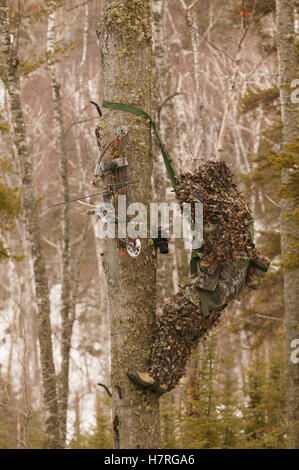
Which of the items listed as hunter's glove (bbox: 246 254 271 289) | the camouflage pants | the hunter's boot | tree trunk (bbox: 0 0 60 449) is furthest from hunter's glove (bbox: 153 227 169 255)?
tree trunk (bbox: 0 0 60 449)

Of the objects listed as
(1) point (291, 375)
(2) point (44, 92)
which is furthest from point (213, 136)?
(1) point (291, 375)

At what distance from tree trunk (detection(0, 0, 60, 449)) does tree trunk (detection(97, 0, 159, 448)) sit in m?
3.10

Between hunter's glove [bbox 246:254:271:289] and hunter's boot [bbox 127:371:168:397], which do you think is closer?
hunter's boot [bbox 127:371:168:397]

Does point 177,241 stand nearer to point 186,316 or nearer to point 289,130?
point 289,130

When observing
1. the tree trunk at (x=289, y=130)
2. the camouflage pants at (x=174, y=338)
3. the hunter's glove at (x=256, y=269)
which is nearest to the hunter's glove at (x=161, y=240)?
the camouflage pants at (x=174, y=338)

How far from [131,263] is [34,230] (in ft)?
11.5

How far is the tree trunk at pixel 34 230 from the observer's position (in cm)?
632

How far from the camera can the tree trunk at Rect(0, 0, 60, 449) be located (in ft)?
20.7

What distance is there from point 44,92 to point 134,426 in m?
17.3

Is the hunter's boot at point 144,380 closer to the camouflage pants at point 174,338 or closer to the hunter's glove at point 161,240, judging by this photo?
the camouflage pants at point 174,338

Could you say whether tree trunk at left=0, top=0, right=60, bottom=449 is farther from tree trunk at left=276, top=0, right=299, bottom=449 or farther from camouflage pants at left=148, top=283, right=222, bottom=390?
camouflage pants at left=148, top=283, right=222, bottom=390

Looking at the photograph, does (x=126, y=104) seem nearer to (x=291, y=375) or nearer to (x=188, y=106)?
(x=291, y=375)

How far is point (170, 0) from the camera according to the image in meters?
15.6

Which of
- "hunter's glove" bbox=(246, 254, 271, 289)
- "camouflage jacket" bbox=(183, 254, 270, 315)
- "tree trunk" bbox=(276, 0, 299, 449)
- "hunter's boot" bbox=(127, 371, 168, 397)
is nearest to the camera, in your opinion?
"hunter's boot" bbox=(127, 371, 168, 397)
